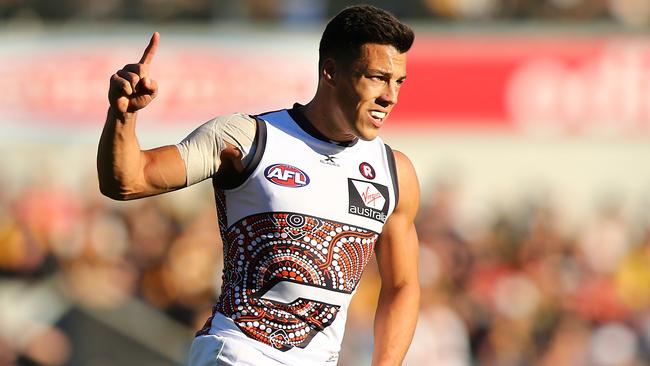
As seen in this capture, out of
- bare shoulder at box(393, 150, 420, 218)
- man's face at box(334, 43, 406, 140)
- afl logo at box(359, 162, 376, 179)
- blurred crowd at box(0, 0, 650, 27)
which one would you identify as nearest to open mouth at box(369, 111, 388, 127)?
man's face at box(334, 43, 406, 140)

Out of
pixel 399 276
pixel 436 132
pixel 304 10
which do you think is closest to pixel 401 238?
pixel 399 276

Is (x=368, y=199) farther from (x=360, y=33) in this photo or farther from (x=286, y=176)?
(x=360, y=33)

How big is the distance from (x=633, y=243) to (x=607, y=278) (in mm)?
941

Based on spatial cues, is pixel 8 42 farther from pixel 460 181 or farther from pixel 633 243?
pixel 633 243

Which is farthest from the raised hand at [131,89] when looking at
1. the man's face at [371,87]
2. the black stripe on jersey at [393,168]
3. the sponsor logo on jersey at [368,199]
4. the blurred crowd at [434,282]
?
the blurred crowd at [434,282]

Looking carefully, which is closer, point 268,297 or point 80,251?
point 268,297

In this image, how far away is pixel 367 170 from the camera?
524 cm

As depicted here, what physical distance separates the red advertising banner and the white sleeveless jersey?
10.0 m

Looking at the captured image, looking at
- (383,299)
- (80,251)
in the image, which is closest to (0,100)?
(80,251)

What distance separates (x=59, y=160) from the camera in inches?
632

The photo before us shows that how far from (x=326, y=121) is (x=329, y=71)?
0.21m

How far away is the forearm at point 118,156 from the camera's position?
4.34 meters

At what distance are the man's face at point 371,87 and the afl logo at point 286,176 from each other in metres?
0.28

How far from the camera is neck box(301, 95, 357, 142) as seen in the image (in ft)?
17.0
